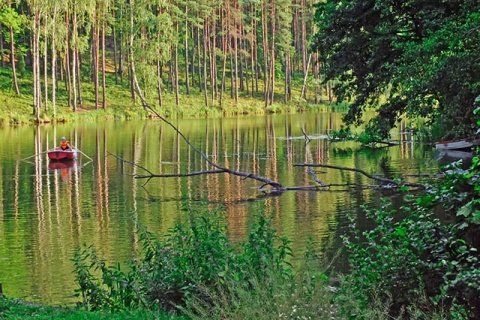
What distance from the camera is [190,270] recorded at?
998 cm

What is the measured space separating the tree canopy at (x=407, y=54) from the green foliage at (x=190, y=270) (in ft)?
31.9

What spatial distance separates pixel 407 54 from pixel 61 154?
1876 cm

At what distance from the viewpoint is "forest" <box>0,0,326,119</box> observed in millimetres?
65312

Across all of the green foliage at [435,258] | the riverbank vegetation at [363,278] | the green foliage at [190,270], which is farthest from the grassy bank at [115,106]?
the green foliage at [435,258]

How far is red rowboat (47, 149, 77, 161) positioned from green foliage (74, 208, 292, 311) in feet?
81.1

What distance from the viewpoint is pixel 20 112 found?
6259 centimetres

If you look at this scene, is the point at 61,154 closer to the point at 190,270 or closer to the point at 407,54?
the point at 407,54

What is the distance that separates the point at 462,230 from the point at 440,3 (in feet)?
58.4

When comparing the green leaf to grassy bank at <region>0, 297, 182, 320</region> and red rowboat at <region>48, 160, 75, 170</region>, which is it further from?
red rowboat at <region>48, 160, 75, 170</region>

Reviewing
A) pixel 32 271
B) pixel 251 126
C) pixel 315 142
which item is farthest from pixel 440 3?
pixel 251 126

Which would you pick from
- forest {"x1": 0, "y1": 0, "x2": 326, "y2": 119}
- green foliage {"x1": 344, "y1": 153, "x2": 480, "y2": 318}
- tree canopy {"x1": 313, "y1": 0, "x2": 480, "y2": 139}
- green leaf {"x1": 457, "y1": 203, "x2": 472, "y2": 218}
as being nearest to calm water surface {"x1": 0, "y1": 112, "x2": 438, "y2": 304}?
tree canopy {"x1": 313, "y1": 0, "x2": 480, "y2": 139}

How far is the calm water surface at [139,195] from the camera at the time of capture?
52.6 feet

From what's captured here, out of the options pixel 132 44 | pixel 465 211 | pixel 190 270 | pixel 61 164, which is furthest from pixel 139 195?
pixel 132 44

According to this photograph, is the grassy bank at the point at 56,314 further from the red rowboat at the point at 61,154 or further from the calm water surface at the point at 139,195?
the red rowboat at the point at 61,154
